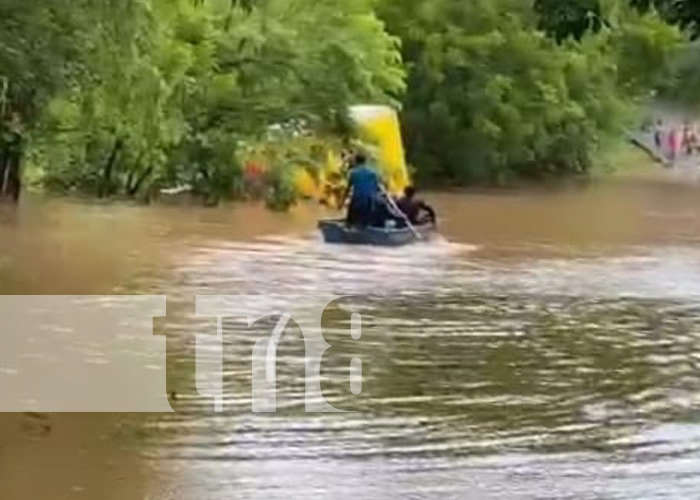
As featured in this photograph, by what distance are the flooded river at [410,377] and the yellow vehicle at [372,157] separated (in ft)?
20.1

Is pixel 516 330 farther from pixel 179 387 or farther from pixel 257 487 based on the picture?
pixel 257 487

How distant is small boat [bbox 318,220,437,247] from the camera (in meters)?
28.0

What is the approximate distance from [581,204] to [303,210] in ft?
31.1

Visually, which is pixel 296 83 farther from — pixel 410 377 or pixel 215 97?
pixel 410 377

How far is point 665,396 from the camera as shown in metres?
14.3

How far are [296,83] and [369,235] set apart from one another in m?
9.42

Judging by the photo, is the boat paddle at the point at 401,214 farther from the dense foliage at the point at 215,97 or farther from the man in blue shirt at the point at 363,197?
the dense foliage at the point at 215,97

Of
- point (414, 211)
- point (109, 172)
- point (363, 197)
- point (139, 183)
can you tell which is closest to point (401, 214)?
point (414, 211)

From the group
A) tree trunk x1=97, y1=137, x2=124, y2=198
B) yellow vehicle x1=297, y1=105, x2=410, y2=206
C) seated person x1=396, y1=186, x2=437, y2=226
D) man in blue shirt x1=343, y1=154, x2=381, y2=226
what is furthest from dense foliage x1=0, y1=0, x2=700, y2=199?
seated person x1=396, y1=186, x2=437, y2=226

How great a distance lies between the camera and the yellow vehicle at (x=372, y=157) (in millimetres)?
37531

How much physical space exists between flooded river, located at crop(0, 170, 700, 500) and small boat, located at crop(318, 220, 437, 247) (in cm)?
35

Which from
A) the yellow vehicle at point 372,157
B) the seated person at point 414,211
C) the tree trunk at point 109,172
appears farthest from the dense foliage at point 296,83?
the seated person at point 414,211

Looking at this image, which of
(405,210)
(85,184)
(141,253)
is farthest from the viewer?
(85,184)

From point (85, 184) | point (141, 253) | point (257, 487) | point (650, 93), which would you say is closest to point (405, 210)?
point (141, 253)
